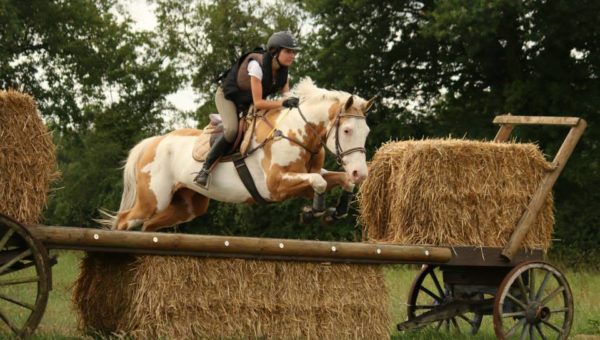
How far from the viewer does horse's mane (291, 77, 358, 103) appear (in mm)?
8758

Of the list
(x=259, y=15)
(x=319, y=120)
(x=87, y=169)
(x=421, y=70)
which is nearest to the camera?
(x=319, y=120)

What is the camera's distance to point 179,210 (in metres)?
10.1

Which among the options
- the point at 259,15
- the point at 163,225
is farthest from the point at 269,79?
the point at 259,15

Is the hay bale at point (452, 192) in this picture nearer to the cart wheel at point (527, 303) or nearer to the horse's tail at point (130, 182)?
A: the cart wheel at point (527, 303)

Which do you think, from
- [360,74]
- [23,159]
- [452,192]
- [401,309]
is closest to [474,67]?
[360,74]

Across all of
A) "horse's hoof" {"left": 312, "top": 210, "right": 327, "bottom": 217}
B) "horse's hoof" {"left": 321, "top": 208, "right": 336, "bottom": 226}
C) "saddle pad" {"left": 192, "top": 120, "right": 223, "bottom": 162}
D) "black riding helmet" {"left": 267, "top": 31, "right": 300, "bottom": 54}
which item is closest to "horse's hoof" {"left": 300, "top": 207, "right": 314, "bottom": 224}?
"horse's hoof" {"left": 312, "top": 210, "right": 327, "bottom": 217}

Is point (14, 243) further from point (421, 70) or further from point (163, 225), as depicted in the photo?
point (421, 70)

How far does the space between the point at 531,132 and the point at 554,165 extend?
12859 millimetres

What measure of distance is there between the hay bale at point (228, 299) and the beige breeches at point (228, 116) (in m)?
1.74

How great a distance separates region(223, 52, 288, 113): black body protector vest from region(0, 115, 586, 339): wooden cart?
198 centimetres

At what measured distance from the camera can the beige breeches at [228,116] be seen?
9.12 m

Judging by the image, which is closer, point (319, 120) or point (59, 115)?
point (319, 120)

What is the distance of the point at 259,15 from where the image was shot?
3509 centimetres

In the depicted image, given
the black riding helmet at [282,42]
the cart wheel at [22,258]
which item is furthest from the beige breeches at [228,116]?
the cart wheel at [22,258]
